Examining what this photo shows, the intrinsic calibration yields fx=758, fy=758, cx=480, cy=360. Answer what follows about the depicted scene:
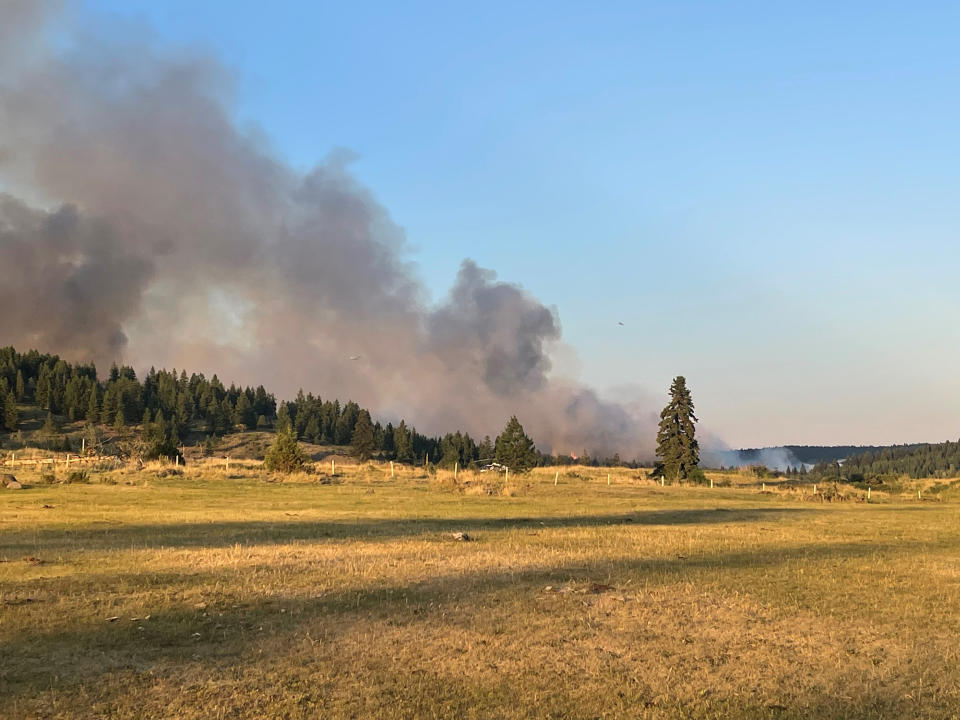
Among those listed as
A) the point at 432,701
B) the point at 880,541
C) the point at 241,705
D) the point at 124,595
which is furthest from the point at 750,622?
the point at 880,541

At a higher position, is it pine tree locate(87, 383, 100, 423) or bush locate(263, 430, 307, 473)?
pine tree locate(87, 383, 100, 423)

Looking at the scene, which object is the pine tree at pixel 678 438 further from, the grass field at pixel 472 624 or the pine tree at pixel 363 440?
the pine tree at pixel 363 440

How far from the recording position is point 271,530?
24.2 meters

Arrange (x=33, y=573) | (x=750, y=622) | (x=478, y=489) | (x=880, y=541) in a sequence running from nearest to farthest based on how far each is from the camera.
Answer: (x=750, y=622) → (x=33, y=573) → (x=880, y=541) → (x=478, y=489)

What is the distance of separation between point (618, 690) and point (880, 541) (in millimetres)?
19319

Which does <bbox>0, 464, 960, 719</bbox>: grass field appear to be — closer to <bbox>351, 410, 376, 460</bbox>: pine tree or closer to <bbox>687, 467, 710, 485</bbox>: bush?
<bbox>687, 467, 710, 485</bbox>: bush

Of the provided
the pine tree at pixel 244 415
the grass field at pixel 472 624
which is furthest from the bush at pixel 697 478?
the pine tree at pixel 244 415

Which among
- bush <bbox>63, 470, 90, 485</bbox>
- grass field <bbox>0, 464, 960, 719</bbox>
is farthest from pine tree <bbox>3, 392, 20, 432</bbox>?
grass field <bbox>0, 464, 960, 719</bbox>

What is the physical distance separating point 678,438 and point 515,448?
99.8ft

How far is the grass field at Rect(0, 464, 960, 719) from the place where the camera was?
26.4 ft

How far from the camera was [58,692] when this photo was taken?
8055 millimetres

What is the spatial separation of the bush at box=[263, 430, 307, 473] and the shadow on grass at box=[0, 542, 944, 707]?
1829 inches

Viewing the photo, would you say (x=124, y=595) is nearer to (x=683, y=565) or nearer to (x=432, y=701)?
(x=432, y=701)

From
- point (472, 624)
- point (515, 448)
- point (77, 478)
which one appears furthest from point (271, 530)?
point (515, 448)
